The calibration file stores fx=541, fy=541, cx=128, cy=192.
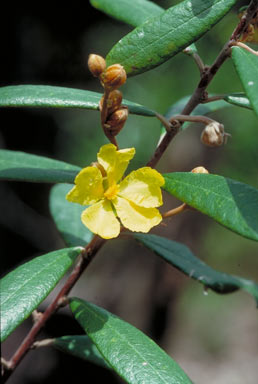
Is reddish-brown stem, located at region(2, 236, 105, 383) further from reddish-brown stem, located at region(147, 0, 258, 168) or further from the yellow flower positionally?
reddish-brown stem, located at region(147, 0, 258, 168)

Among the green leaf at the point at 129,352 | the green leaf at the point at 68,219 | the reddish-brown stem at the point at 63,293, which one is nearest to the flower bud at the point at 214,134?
the reddish-brown stem at the point at 63,293

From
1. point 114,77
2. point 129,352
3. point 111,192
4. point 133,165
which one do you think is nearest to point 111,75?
point 114,77

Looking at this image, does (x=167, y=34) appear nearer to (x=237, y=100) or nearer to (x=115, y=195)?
(x=237, y=100)

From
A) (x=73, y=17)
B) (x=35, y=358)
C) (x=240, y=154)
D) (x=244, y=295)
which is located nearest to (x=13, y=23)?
(x=73, y=17)

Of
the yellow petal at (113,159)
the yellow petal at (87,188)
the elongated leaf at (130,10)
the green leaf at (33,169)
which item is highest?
the elongated leaf at (130,10)

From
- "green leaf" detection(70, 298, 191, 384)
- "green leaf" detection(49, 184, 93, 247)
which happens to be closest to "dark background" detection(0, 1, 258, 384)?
"green leaf" detection(49, 184, 93, 247)

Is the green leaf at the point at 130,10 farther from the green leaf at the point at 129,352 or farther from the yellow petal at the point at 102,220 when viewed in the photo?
the green leaf at the point at 129,352

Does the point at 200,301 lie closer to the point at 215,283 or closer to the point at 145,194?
the point at 215,283
